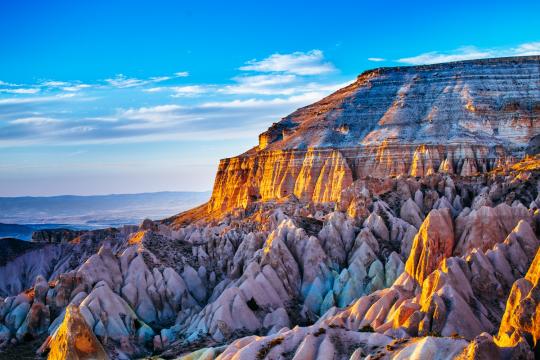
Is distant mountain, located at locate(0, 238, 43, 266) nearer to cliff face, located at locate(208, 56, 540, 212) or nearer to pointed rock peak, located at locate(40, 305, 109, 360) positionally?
cliff face, located at locate(208, 56, 540, 212)

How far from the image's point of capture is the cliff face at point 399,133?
5022 inches

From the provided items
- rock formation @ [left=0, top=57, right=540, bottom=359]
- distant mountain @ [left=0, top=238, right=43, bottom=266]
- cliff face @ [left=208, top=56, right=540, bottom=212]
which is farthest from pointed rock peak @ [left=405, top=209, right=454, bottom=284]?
distant mountain @ [left=0, top=238, right=43, bottom=266]

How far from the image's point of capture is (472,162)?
11900 cm

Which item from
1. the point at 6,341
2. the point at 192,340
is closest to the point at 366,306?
the point at 192,340

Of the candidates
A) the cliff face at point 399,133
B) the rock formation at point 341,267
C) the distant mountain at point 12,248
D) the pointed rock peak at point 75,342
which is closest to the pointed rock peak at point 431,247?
the rock formation at point 341,267

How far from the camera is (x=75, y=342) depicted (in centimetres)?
4147

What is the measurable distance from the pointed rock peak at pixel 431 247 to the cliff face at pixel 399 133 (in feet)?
202

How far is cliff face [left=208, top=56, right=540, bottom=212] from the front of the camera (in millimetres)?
127562

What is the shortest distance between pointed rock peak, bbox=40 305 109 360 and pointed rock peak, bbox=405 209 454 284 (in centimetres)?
2112

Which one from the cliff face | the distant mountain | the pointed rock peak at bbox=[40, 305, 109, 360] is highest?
the cliff face

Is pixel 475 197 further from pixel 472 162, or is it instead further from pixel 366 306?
pixel 472 162

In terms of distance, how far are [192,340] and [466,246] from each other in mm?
20174

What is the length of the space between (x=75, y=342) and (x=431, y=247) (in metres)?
24.8

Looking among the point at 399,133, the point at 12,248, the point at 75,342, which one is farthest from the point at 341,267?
the point at 399,133
